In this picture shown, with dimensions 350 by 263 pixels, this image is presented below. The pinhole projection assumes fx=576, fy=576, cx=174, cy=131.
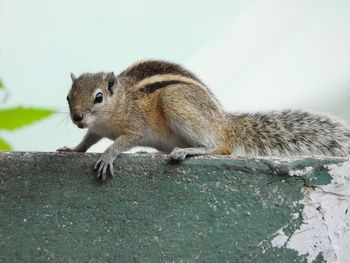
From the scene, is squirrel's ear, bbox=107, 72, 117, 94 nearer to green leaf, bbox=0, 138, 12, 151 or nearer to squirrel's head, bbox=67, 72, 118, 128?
squirrel's head, bbox=67, 72, 118, 128

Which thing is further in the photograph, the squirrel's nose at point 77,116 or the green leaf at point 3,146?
the squirrel's nose at point 77,116

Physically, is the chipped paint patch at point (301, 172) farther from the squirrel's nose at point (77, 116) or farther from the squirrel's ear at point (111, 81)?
the squirrel's ear at point (111, 81)

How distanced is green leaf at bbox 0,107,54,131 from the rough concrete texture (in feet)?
0.56

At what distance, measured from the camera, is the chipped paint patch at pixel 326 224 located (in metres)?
1.83

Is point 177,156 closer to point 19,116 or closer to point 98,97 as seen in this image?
point 19,116

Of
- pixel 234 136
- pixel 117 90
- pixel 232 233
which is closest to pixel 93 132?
pixel 117 90

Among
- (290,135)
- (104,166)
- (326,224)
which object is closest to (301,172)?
(326,224)

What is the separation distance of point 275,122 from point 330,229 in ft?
2.41

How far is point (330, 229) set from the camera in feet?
6.05

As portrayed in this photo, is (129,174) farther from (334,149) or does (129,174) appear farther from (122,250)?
(334,149)

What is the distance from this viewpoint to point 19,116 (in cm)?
180

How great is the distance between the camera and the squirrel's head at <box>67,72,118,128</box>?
2352 mm

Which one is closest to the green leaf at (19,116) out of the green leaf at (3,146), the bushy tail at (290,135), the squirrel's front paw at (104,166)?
the green leaf at (3,146)

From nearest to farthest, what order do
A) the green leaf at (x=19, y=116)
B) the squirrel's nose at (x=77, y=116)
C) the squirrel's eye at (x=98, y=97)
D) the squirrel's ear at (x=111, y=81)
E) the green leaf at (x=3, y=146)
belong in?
the green leaf at (x=19, y=116) < the green leaf at (x=3, y=146) < the squirrel's nose at (x=77, y=116) < the squirrel's eye at (x=98, y=97) < the squirrel's ear at (x=111, y=81)
